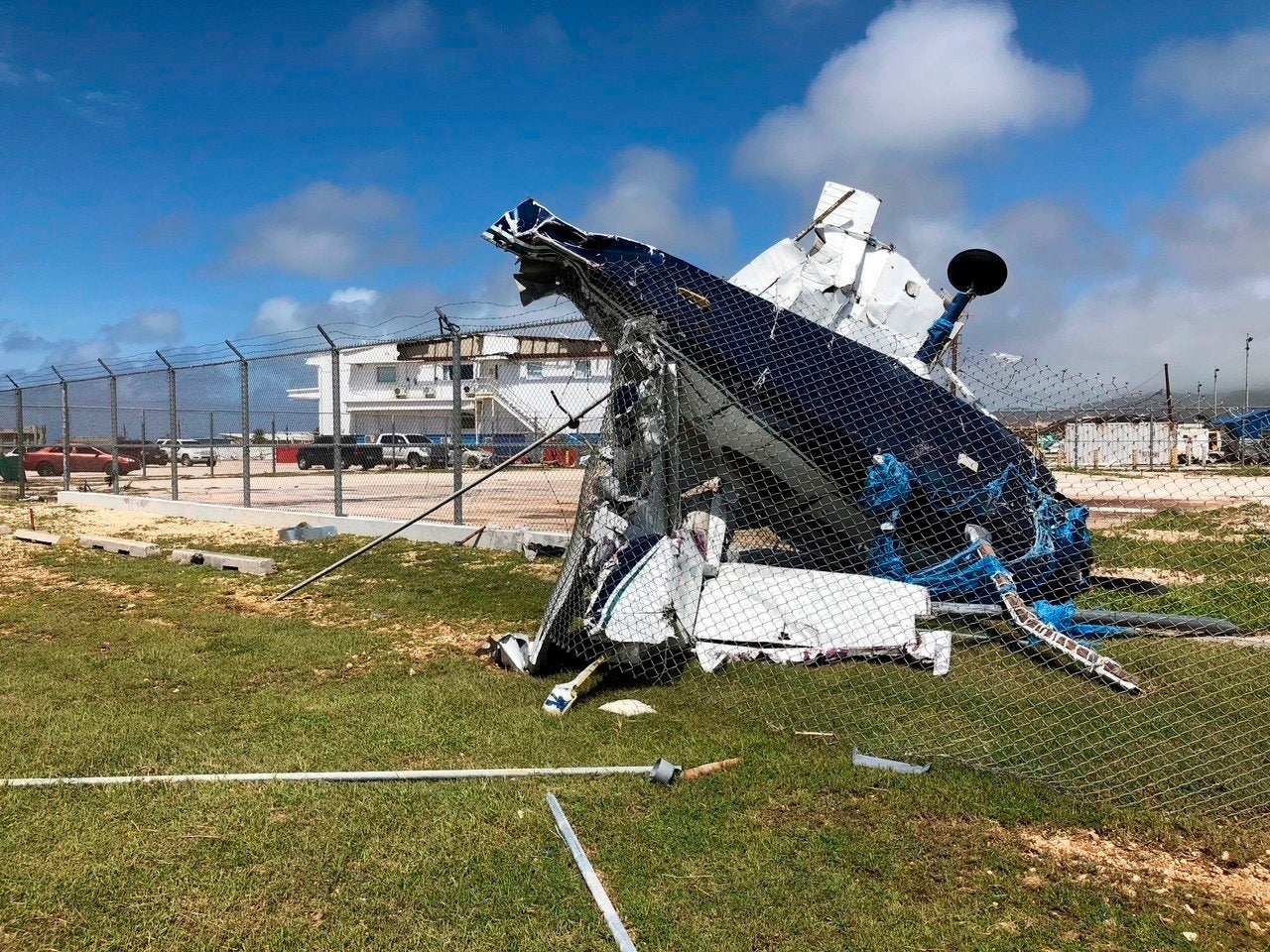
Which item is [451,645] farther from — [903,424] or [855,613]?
[903,424]

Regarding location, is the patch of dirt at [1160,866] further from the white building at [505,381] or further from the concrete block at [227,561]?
the concrete block at [227,561]

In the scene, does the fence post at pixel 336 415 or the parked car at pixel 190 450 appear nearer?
the fence post at pixel 336 415

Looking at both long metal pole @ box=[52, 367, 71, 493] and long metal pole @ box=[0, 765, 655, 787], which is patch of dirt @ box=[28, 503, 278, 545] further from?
long metal pole @ box=[0, 765, 655, 787]

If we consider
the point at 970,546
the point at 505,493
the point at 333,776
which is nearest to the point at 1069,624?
the point at 970,546

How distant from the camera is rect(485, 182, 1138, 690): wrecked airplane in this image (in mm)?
5195

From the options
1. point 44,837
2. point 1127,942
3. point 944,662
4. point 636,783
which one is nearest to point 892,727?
point 944,662

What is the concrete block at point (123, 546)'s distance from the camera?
988cm

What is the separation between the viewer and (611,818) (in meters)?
3.21

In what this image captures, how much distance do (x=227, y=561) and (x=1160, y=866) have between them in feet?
27.8

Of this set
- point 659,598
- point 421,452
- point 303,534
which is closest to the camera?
point 659,598

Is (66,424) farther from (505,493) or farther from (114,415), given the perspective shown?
(505,493)

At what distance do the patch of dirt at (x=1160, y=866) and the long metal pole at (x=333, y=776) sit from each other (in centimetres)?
154

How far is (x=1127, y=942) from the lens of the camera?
2.51 meters

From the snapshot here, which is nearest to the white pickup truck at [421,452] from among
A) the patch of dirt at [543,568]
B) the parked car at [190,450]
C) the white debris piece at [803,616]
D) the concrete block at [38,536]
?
the patch of dirt at [543,568]
